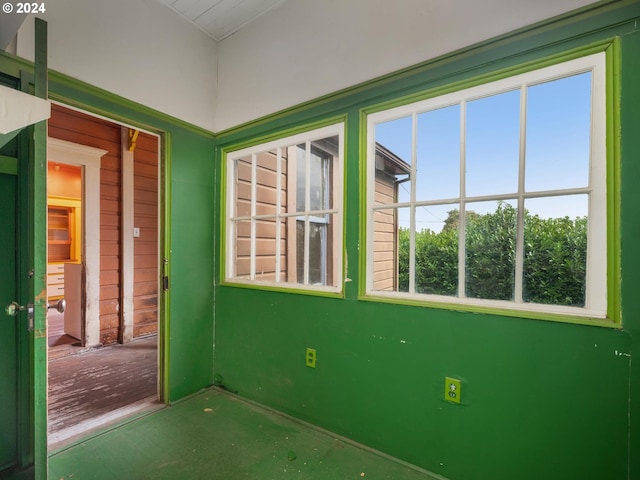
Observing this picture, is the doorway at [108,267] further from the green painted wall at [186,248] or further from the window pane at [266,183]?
the window pane at [266,183]

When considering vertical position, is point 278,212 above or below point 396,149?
below

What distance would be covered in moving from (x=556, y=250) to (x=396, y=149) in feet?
4.38

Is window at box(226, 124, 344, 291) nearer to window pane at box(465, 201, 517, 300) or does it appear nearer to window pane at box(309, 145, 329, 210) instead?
window pane at box(309, 145, 329, 210)

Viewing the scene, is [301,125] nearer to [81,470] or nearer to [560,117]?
[560,117]

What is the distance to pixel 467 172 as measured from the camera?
1.60m

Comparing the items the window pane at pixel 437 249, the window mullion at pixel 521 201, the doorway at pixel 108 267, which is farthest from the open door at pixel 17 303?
the window mullion at pixel 521 201

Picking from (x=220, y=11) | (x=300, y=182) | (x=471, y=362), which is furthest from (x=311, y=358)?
(x=220, y=11)

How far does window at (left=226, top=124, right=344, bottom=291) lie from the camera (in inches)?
95.4

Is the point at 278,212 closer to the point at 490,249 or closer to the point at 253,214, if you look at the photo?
the point at 253,214

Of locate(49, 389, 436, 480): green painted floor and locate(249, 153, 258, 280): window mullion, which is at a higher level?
locate(249, 153, 258, 280): window mullion

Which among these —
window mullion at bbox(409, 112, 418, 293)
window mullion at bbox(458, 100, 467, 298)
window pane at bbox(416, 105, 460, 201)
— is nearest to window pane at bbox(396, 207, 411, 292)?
window mullion at bbox(409, 112, 418, 293)

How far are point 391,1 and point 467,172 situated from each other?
3.65ft

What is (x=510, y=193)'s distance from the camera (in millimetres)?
1485

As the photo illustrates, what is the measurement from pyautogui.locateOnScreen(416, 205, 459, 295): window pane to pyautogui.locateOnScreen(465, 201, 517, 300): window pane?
4.2 inches
